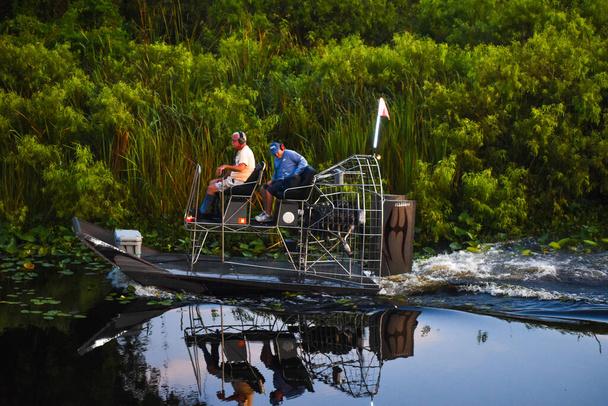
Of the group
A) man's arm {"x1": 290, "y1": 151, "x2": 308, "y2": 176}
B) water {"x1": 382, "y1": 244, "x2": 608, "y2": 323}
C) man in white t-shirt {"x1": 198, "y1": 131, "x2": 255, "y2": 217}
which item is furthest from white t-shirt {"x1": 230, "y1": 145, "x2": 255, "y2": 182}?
water {"x1": 382, "y1": 244, "x2": 608, "y2": 323}

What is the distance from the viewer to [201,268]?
12.1 meters

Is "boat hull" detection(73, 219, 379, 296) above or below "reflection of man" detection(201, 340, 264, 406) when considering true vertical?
above

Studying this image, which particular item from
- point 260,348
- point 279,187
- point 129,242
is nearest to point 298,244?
point 279,187

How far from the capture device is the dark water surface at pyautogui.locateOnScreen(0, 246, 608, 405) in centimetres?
831

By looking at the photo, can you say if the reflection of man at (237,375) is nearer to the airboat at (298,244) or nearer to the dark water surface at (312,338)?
the dark water surface at (312,338)

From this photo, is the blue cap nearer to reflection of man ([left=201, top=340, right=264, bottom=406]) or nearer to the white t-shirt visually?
the white t-shirt

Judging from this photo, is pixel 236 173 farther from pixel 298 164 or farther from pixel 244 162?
pixel 298 164

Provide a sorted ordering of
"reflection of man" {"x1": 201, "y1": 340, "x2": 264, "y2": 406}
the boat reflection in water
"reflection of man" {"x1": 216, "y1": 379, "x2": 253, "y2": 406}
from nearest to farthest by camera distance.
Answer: "reflection of man" {"x1": 216, "y1": 379, "x2": 253, "y2": 406} → "reflection of man" {"x1": 201, "y1": 340, "x2": 264, "y2": 406} → the boat reflection in water

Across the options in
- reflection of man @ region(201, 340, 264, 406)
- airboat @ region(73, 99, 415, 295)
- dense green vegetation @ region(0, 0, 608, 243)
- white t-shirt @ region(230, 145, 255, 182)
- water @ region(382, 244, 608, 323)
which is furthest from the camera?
dense green vegetation @ region(0, 0, 608, 243)

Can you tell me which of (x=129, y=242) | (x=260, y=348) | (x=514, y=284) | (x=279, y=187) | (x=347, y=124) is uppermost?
(x=347, y=124)

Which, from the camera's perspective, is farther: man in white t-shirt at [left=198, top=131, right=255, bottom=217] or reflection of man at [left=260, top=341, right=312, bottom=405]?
man in white t-shirt at [left=198, top=131, right=255, bottom=217]

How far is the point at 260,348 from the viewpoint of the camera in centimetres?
965

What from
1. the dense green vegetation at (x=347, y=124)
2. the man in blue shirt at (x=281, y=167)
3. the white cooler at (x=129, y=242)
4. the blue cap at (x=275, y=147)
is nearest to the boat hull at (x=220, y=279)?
the white cooler at (x=129, y=242)

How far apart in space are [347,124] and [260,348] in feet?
25.4
